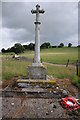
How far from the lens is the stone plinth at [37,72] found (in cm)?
918

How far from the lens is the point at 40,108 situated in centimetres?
582

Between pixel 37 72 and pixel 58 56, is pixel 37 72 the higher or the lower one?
the lower one

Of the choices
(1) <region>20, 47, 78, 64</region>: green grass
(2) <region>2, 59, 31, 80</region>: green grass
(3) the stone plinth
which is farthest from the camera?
(1) <region>20, 47, 78, 64</region>: green grass

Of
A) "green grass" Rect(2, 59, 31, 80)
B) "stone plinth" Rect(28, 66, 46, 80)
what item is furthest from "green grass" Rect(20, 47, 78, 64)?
"stone plinth" Rect(28, 66, 46, 80)

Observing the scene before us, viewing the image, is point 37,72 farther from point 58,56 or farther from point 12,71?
point 58,56

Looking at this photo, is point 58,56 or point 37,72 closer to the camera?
point 37,72

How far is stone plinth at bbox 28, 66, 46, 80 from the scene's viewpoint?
9180 millimetres

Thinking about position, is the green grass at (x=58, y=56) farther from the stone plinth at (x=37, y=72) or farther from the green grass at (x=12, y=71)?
the stone plinth at (x=37, y=72)

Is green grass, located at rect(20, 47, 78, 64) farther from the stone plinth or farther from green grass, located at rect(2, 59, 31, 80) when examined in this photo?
the stone plinth

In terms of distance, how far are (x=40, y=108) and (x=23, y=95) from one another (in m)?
1.68

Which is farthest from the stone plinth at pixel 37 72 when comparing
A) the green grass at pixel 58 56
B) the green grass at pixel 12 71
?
the green grass at pixel 58 56

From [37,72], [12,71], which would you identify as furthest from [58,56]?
[37,72]

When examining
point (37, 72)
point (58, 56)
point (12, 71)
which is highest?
point (58, 56)

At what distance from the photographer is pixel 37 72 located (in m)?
9.21
